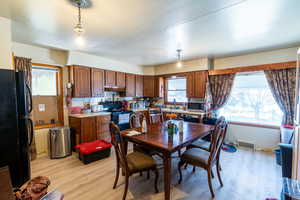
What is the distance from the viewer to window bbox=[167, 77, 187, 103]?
4.98 metres

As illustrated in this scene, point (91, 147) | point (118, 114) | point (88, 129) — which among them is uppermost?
point (118, 114)

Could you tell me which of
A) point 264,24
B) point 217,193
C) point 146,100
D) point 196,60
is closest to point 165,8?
point 264,24

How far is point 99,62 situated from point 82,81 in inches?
32.3

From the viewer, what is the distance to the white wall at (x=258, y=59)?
3.25 metres

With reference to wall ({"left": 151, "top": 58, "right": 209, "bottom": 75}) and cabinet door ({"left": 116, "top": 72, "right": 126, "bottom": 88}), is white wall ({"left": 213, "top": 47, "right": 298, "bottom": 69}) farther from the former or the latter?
cabinet door ({"left": 116, "top": 72, "right": 126, "bottom": 88})

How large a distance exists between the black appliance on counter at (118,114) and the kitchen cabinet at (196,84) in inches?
83.4

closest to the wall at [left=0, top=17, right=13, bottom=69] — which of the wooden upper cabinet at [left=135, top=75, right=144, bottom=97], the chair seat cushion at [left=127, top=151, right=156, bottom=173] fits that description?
the chair seat cushion at [left=127, top=151, right=156, bottom=173]

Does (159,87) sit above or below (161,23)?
below

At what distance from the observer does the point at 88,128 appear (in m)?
3.45

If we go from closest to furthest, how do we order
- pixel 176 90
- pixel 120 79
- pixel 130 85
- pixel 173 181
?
pixel 173 181
pixel 120 79
pixel 130 85
pixel 176 90

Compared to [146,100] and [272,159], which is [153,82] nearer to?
[146,100]

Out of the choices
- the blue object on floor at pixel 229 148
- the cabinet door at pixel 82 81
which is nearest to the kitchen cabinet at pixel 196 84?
the blue object on floor at pixel 229 148

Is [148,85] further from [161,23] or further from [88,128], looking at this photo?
[161,23]

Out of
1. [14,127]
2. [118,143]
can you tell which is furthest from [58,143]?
[118,143]
